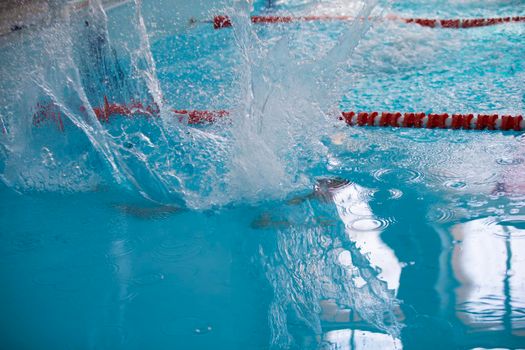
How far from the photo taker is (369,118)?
10.4 ft

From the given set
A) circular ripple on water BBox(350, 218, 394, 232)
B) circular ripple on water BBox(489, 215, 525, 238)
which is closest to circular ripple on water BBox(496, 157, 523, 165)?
circular ripple on water BBox(489, 215, 525, 238)

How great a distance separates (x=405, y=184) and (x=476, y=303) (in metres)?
0.88

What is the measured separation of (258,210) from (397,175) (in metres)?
0.78

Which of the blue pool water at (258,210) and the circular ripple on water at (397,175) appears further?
the circular ripple on water at (397,175)

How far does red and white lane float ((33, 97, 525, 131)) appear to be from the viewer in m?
2.95

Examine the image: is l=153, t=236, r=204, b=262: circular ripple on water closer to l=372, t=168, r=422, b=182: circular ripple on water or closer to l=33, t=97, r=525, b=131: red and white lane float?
l=372, t=168, r=422, b=182: circular ripple on water

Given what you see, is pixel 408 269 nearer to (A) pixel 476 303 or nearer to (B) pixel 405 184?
(A) pixel 476 303

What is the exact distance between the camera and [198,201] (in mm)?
2379

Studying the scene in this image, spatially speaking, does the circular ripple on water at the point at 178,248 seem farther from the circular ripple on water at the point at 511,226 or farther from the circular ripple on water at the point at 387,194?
the circular ripple on water at the point at 511,226

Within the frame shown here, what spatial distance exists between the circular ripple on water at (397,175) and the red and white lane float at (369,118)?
0.65 meters

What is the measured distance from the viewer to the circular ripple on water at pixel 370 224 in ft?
6.84

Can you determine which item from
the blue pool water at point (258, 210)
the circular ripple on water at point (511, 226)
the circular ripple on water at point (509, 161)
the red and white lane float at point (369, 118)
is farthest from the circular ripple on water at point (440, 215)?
the red and white lane float at point (369, 118)

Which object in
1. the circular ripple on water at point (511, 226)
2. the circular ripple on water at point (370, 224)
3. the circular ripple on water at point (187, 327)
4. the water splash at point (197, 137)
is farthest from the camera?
the water splash at point (197, 137)

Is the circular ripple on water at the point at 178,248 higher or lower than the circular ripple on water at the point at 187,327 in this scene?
higher
